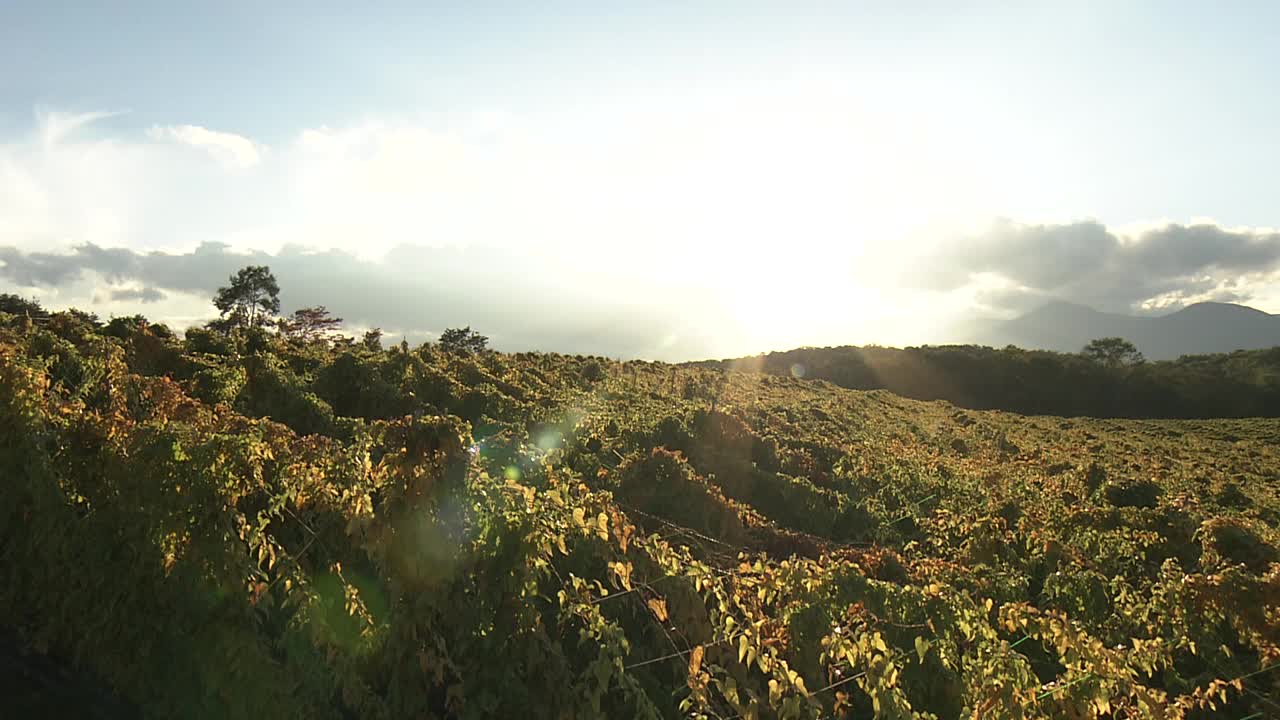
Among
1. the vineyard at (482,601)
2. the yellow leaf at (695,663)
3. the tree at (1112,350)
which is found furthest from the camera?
the tree at (1112,350)

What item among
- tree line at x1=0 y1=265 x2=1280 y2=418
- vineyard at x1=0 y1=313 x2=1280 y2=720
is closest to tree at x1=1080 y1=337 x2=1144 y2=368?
tree line at x1=0 y1=265 x2=1280 y2=418

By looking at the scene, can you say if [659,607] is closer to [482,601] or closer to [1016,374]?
[482,601]

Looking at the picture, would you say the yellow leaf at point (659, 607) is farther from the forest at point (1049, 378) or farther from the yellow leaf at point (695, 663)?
the forest at point (1049, 378)

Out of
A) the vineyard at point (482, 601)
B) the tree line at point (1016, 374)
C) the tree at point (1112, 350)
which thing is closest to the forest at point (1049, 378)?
the tree line at point (1016, 374)

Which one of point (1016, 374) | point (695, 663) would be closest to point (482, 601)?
point (695, 663)

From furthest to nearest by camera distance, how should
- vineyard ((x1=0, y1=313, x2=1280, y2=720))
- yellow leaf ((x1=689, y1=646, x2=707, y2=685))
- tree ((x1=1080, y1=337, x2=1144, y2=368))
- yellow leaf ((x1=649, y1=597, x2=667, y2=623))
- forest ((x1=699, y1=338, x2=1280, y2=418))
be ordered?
tree ((x1=1080, y1=337, x2=1144, y2=368)), forest ((x1=699, y1=338, x2=1280, y2=418)), yellow leaf ((x1=649, y1=597, x2=667, y2=623)), vineyard ((x1=0, y1=313, x2=1280, y2=720)), yellow leaf ((x1=689, y1=646, x2=707, y2=685))

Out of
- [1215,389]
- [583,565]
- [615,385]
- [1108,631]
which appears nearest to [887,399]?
A: [615,385]

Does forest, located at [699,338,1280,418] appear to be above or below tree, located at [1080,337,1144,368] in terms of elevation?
below

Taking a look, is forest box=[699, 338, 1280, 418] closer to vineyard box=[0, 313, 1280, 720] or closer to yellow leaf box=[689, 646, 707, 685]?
vineyard box=[0, 313, 1280, 720]

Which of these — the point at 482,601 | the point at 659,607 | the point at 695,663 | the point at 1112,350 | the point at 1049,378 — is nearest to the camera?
the point at 695,663

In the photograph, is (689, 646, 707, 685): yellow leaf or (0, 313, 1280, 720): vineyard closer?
(689, 646, 707, 685): yellow leaf

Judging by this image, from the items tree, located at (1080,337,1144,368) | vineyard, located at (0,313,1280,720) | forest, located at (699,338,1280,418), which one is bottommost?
vineyard, located at (0,313,1280,720)

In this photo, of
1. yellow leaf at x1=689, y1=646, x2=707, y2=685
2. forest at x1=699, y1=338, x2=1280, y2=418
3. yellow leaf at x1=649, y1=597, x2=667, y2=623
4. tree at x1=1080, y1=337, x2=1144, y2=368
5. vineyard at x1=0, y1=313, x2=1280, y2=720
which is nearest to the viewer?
yellow leaf at x1=689, y1=646, x2=707, y2=685

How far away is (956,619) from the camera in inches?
205
